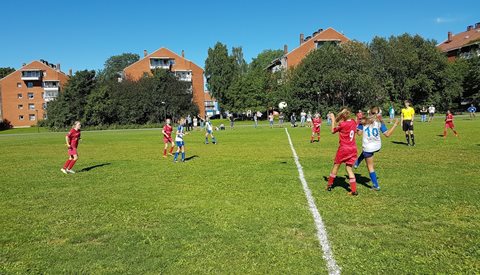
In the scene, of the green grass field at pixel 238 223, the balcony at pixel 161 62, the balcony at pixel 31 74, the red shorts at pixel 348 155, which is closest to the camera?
the green grass field at pixel 238 223

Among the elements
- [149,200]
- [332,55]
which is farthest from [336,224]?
[332,55]

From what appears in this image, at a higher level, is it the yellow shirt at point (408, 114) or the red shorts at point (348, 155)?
the yellow shirt at point (408, 114)

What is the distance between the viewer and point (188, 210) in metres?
7.09

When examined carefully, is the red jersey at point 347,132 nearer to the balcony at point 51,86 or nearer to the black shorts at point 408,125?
the black shorts at point 408,125

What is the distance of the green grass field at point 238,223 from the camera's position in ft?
15.0

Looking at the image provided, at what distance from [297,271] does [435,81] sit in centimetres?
7265

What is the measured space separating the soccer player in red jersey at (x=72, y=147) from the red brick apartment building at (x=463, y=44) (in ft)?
259

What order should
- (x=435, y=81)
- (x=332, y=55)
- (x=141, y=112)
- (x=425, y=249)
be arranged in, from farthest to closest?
1. (x=141, y=112)
2. (x=435, y=81)
3. (x=332, y=55)
4. (x=425, y=249)

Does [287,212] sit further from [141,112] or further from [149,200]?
[141,112]

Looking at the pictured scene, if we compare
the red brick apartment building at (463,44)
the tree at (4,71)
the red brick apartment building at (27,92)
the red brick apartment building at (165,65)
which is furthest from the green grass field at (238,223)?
the tree at (4,71)

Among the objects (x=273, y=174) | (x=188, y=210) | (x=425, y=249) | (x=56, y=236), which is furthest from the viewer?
(x=273, y=174)

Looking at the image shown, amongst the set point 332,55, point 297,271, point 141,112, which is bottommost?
point 297,271

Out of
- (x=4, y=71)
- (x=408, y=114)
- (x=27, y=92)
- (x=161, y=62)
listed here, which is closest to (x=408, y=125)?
(x=408, y=114)

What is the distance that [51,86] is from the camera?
90250 millimetres
